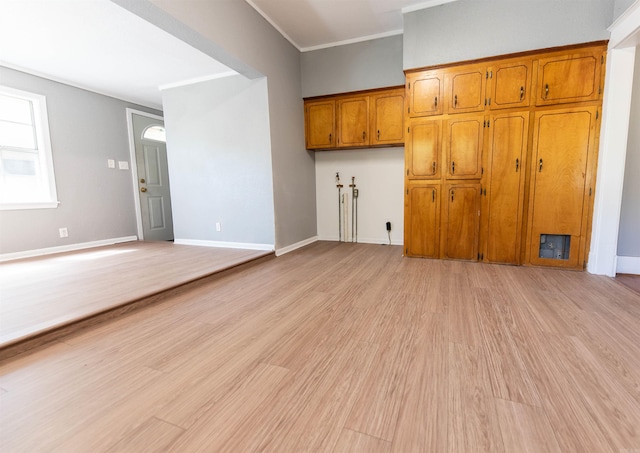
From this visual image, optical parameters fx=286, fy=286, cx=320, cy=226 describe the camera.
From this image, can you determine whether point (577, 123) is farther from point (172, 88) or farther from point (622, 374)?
point (172, 88)

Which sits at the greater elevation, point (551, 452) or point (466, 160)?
point (466, 160)

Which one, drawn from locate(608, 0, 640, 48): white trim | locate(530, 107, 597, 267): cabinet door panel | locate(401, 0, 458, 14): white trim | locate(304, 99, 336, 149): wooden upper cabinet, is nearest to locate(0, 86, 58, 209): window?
locate(304, 99, 336, 149): wooden upper cabinet

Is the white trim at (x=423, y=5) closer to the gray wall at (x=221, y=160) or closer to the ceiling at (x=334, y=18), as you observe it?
the ceiling at (x=334, y=18)

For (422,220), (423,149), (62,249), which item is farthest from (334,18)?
(62,249)

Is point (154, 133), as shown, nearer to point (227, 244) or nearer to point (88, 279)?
point (227, 244)

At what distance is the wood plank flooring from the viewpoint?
1920 mm

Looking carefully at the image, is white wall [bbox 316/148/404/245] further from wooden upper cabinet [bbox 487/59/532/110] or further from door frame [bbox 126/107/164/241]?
door frame [bbox 126/107/164/241]

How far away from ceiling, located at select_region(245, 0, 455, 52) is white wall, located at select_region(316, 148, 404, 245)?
5.15 ft

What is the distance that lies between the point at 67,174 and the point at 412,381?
17.3 ft

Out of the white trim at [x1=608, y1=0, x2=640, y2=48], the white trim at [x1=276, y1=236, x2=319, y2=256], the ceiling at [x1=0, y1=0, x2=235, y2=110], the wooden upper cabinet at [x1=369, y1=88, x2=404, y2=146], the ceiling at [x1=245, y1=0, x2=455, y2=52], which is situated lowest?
the white trim at [x1=276, y1=236, x2=319, y2=256]

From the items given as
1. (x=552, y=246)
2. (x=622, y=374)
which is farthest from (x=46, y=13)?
(x=552, y=246)

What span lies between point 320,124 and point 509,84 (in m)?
2.42

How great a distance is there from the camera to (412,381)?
134 cm

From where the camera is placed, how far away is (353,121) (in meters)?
4.19
